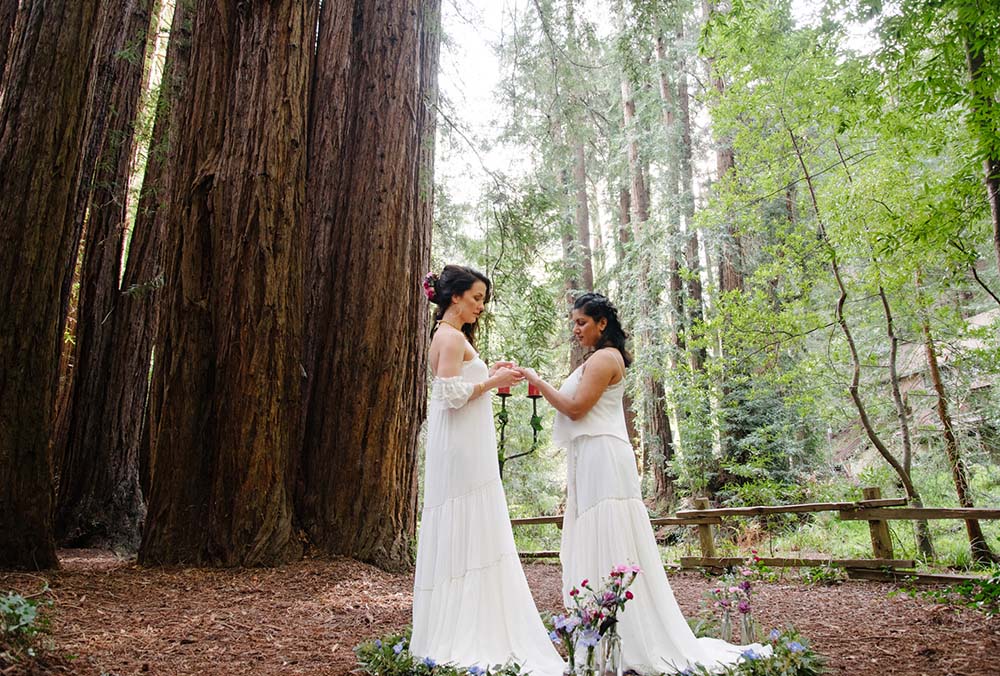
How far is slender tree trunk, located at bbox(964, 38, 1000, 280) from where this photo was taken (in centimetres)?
392

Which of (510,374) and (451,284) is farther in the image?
(451,284)

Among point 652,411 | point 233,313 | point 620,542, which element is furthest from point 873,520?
point 652,411

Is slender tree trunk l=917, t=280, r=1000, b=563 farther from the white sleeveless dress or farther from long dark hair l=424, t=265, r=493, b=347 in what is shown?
long dark hair l=424, t=265, r=493, b=347

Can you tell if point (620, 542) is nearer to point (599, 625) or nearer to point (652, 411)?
point (599, 625)

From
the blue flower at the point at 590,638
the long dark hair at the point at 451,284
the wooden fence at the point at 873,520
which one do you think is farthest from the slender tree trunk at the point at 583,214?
the blue flower at the point at 590,638

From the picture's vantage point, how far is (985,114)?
12.9 feet

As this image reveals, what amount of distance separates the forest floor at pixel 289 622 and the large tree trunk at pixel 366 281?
1.89 feet

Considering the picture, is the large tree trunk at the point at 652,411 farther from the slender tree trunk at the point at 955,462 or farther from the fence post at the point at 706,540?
the slender tree trunk at the point at 955,462

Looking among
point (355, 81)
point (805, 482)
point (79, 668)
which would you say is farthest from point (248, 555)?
point (805, 482)

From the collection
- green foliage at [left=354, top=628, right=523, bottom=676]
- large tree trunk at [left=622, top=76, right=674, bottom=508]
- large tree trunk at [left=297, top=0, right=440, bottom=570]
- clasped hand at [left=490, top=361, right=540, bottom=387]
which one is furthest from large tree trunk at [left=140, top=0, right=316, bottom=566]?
large tree trunk at [left=622, top=76, right=674, bottom=508]

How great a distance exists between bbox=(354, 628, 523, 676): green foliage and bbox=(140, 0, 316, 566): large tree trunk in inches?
79.1

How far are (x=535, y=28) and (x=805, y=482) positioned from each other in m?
8.12

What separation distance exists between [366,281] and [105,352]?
3.80 meters

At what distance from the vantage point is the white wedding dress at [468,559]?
3.21 meters
